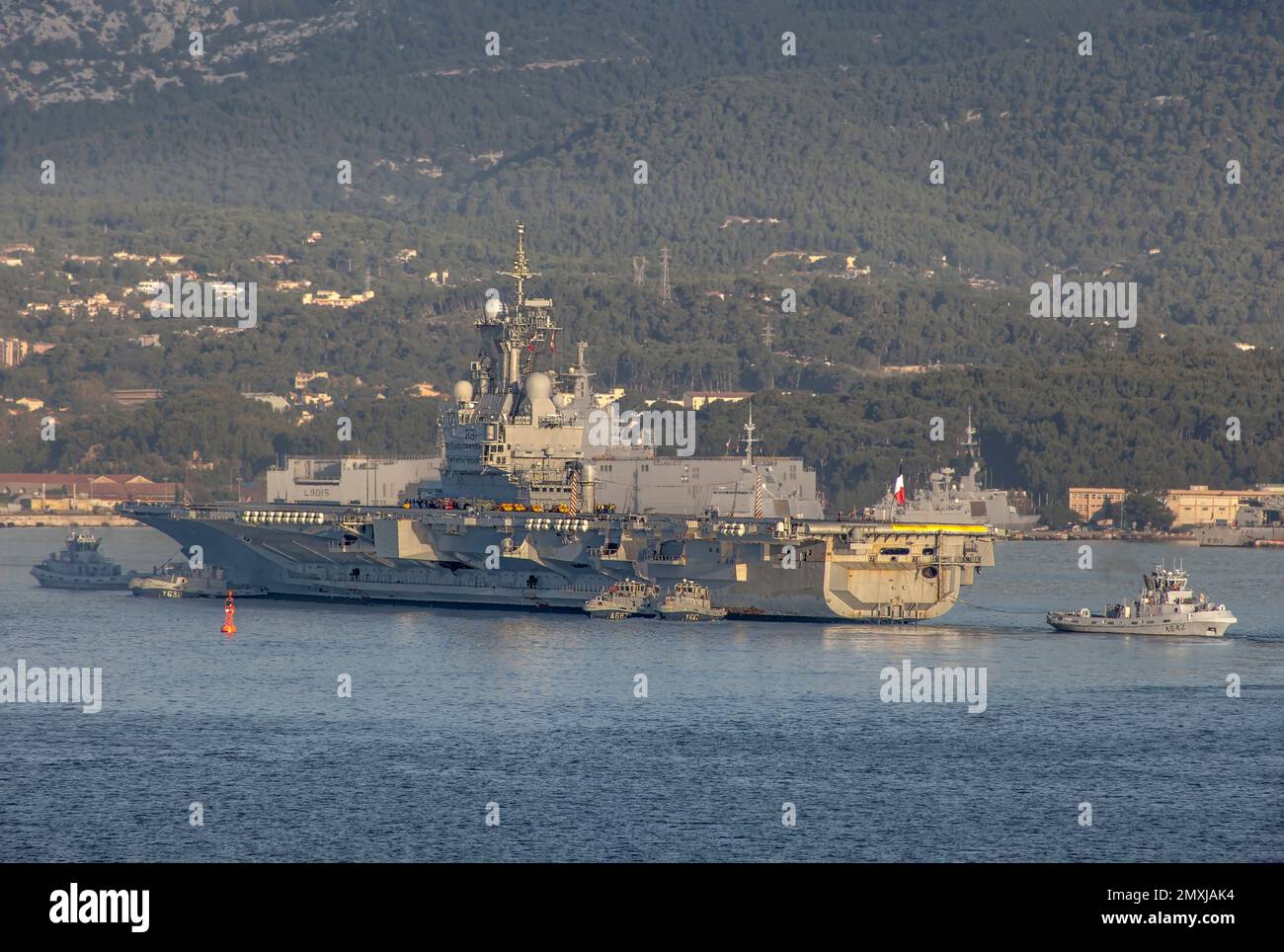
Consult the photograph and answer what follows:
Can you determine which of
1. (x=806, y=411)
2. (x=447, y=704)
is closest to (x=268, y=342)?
(x=806, y=411)

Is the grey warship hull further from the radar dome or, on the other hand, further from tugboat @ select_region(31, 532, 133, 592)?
tugboat @ select_region(31, 532, 133, 592)

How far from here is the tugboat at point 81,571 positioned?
72.5 m

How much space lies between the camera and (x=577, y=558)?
2239 inches

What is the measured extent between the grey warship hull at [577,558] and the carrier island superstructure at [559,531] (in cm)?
5

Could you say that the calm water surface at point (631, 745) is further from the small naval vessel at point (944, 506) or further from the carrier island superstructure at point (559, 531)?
the small naval vessel at point (944, 506)

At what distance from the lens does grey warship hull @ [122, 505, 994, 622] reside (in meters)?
54.1

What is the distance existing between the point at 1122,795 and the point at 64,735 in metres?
17.1

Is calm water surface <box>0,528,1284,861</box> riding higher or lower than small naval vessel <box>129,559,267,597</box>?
lower

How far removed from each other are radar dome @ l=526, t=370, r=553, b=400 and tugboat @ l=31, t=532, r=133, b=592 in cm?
1682

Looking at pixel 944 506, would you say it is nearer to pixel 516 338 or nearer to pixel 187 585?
pixel 516 338

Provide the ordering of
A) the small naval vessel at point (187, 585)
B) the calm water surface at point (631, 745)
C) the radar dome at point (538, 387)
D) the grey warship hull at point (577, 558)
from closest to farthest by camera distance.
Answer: the calm water surface at point (631, 745), the grey warship hull at point (577, 558), the radar dome at point (538, 387), the small naval vessel at point (187, 585)

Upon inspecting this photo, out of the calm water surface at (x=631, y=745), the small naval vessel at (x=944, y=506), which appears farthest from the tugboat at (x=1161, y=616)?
the small naval vessel at (x=944, y=506)

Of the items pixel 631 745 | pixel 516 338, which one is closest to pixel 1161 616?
pixel 631 745

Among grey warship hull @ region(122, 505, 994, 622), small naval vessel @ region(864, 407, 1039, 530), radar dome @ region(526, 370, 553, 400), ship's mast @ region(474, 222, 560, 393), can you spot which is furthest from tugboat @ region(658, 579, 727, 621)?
ship's mast @ region(474, 222, 560, 393)
